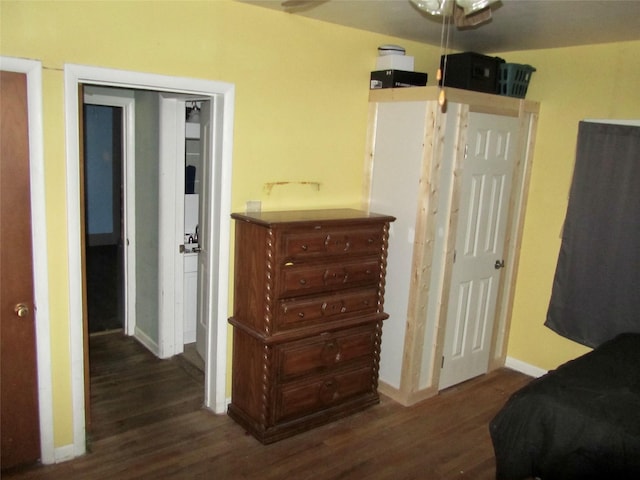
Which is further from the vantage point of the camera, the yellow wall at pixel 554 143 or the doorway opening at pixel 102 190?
the doorway opening at pixel 102 190

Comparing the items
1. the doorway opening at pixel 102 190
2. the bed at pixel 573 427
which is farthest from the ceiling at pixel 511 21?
the doorway opening at pixel 102 190

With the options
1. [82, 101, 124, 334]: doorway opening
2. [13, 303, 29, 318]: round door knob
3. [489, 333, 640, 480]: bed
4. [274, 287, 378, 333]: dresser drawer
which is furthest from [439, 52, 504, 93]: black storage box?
[82, 101, 124, 334]: doorway opening

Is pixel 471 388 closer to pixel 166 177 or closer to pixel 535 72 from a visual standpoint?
pixel 535 72

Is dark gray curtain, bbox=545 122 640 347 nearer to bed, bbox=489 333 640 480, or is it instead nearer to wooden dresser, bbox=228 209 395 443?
bed, bbox=489 333 640 480

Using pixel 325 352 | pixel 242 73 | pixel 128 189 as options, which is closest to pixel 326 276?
pixel 325 352

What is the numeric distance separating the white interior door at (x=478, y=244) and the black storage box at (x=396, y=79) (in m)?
0.44

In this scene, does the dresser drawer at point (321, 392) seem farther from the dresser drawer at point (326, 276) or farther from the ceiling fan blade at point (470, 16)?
the ceiling fan blade at point (470, 16)

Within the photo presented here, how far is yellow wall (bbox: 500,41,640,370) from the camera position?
138 inches

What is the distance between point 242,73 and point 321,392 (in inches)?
78.4

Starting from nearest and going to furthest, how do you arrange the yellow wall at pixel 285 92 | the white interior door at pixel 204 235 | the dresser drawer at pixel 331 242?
the yellow wall at pixel 285 92 → the dresser drawer at pixel 331 242 → the white interior door at pixel 204 235

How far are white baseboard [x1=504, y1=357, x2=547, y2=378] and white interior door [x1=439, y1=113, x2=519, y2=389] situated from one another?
34 cm

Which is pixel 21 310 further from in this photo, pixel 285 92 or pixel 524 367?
pixel 524 367

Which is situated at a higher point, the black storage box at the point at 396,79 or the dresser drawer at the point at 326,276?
the black storage box at the point at 396,79

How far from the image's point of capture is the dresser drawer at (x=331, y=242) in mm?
2959
